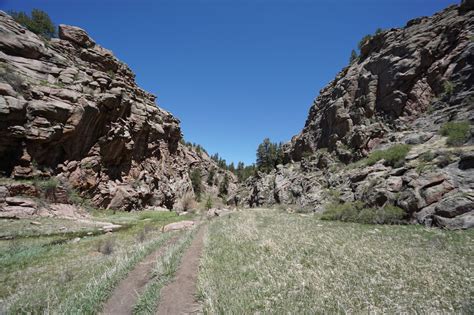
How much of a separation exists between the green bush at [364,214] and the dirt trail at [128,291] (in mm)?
18929

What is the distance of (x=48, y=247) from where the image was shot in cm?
1653

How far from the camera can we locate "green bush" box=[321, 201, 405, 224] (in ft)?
63.9

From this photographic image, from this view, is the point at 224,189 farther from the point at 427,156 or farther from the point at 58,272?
the point at 58,272

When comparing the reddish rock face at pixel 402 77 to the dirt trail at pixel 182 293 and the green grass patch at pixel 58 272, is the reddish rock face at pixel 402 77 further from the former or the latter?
the green grass patch at pixel 58 272

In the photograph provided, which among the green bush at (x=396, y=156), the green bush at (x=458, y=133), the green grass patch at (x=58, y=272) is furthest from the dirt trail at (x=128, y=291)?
the green bush at (x=458, y=133)

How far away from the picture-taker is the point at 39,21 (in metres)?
57.1

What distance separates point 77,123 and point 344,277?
44.3m

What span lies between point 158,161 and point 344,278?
62.5 meters

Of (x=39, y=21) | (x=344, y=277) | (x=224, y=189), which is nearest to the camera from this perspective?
(x=344, y=277)

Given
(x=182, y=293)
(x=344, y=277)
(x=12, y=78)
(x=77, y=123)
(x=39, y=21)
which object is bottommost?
(x=182, y=293)

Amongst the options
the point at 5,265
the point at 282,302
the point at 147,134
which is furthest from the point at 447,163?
the point at 147,134

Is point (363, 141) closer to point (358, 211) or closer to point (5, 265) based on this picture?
point (358, 211)

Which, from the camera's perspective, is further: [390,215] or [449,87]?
[449,87]

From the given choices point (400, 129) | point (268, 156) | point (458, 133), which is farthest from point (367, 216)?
point (268, 156)
